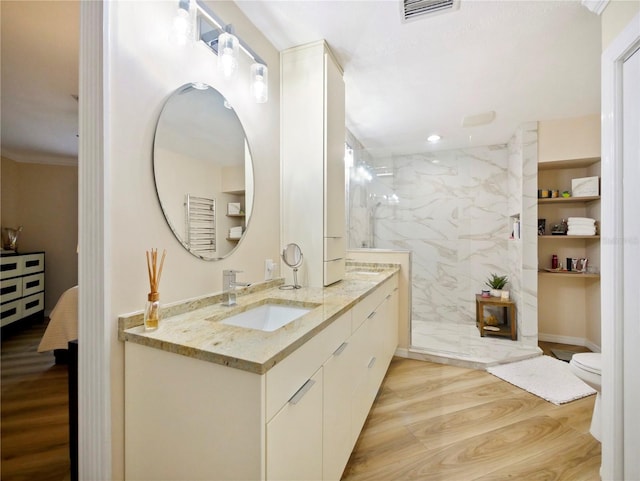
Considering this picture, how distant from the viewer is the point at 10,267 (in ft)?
11.7

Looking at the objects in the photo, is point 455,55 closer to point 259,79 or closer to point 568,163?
point 259,79

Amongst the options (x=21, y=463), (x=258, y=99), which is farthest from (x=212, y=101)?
(x=21, y=463)

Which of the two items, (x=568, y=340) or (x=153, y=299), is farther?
(x=568, y=340)

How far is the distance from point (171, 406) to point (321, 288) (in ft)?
3.59

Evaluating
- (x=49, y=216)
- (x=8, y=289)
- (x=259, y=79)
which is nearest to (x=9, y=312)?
(x=8, y=289)

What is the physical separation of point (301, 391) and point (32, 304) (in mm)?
5025

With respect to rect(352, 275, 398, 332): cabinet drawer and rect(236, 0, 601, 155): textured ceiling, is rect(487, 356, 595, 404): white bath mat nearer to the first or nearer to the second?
rect(352, 275, 398, 332): cabinet drawer

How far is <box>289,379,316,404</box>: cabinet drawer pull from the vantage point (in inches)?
34.7

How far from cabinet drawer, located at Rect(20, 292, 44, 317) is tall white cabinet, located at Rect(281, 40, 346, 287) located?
4249 millimetres

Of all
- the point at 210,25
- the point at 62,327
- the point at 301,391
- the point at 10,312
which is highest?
the point at 210,25

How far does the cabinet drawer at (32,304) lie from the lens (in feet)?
12.3

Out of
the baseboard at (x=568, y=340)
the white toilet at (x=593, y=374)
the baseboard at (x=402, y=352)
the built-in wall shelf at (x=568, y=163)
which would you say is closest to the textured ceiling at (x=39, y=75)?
the baseboard at (x=402, y=352)

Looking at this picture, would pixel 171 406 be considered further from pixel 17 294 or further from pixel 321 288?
pixel 17 294

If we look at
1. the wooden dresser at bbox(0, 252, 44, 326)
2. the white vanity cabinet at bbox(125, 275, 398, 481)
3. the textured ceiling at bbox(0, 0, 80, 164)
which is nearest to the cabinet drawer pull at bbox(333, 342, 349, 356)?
the white vanity cabinet at bbox(125, 275, 398, 481)
